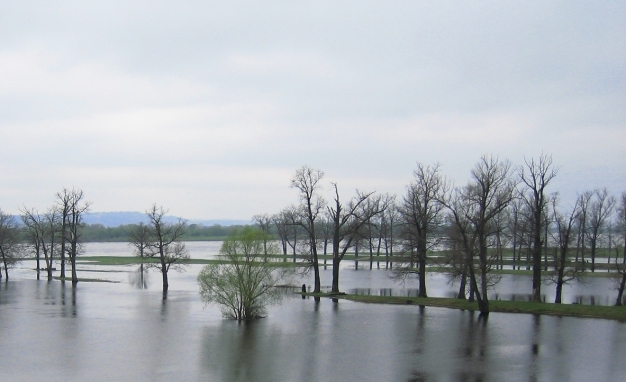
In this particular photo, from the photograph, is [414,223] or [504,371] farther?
[414,223]

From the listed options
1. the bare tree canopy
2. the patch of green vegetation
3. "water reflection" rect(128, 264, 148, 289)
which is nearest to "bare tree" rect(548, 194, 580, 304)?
the patch of green vegetation

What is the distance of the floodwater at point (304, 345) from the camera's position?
2359 cm

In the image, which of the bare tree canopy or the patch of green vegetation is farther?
the bare tree canopy

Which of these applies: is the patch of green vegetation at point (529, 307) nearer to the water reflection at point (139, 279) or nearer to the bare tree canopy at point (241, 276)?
the bare tree canopy at point (241, 276)

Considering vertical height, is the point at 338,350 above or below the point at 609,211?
below

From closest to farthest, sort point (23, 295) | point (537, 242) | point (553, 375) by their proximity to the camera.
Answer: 1. point (553, 375)
2. point (537, 242)
3. point (23, 295)

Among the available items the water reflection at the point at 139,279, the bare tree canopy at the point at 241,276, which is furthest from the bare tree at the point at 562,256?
the water reflection at the point at 139,279

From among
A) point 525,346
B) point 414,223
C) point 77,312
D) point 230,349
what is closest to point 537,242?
point 414,223

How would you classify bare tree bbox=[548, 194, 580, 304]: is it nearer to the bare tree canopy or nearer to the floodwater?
the floodwater

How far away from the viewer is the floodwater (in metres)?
23.6

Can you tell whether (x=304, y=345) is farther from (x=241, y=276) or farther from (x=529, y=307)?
(x=529, y=307)

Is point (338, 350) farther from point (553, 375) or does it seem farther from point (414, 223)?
point (414, 223)

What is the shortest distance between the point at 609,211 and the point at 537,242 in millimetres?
46581

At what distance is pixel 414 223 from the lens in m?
46.7
